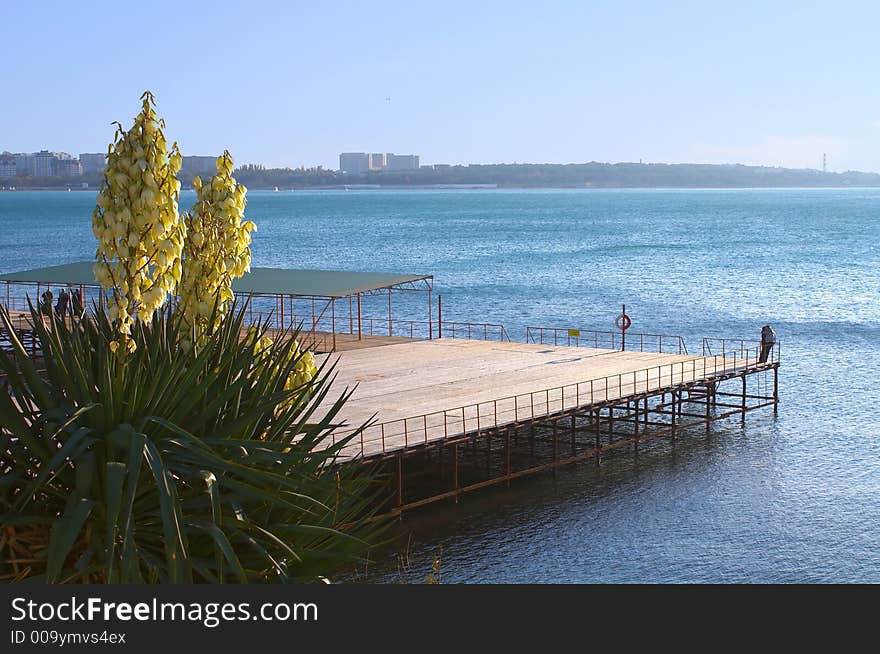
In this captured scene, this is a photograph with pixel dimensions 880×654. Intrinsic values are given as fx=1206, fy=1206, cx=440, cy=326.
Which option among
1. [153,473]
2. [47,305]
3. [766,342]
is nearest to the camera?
[153,473]

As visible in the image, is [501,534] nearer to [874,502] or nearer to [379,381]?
[379,381]

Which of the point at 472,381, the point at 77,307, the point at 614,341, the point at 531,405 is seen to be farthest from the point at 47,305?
the point at 614,341

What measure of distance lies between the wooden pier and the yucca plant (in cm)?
2203

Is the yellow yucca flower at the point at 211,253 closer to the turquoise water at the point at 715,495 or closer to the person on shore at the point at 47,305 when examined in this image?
the person on shore at the point at 47,305

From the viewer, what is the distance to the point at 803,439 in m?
49.2

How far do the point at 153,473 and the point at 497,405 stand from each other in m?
32.2

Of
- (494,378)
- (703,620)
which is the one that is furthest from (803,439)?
(703,620)

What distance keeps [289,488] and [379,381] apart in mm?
34244

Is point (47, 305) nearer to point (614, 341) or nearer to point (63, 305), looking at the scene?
point (63, 305)

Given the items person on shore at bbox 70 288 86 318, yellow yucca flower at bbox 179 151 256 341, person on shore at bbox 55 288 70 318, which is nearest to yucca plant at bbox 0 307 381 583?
person on shore at bbox 55 288 70 318

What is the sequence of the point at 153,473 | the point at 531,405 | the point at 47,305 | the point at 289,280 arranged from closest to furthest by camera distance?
1. the point at 153,473
2. the point at 47,305
3. the point at 531,405
4. the point at 289,280

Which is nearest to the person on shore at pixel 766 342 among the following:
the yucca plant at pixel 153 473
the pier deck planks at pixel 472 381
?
the pier deck planks at pixel 472 381

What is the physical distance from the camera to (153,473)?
25.1ft

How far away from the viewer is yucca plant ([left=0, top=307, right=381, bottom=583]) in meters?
7.52
